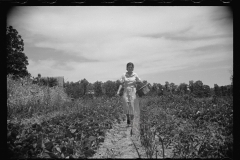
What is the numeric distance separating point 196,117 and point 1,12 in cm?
644

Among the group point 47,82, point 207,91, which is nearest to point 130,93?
point 47,82

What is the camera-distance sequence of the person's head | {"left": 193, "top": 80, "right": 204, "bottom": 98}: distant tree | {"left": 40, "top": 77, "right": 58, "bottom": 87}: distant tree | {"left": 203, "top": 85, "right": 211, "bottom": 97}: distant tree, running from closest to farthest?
the person's head → {"left": 40, "top": 77, "right": 58, "bottom": 87}: distant tree → {"left": 193, "top": 80, "right": 204, "bottom": 98}: distant tree → {"left": 203, "top": 85, "right": 211, "bottom": 97}: distant tree

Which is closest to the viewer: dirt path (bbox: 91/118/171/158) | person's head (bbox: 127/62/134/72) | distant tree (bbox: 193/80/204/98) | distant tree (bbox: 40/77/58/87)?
dirt path (bbox: 91/118/171/158)

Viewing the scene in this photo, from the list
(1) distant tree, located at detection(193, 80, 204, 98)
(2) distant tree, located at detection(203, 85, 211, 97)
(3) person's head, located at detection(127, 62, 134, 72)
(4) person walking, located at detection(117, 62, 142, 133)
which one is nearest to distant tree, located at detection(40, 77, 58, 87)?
(4) person walking, located at detection(117, 62, 142, 133)

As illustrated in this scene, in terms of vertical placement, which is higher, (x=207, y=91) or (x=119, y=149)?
(x=207, y=91)

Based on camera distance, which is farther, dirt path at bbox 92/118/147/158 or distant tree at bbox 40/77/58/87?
distant tree at bbox 40/77/58/87

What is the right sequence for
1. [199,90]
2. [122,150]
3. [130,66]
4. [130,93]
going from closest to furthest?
[122,150]
[130,66]
[130,93]
[199,90]

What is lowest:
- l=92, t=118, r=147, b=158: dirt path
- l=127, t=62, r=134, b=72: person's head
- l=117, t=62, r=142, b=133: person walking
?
l=92, t=118, r=147, b=158: dirt path

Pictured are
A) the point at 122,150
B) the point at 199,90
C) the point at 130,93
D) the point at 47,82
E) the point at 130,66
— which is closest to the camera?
the point at 122,150

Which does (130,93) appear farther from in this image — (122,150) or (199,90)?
(199,90)

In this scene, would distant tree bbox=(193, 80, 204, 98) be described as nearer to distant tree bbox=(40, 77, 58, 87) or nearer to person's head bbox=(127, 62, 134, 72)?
distant tree bbox=(40, 77, 58, 87)

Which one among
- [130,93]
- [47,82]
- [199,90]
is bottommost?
[199,90]
